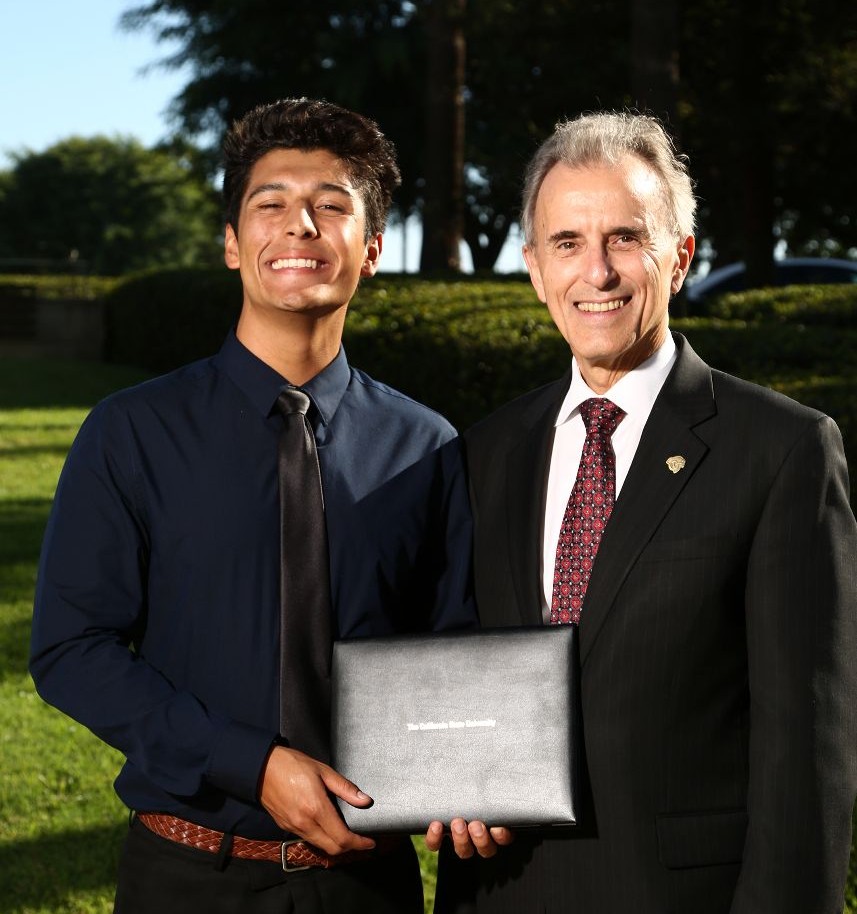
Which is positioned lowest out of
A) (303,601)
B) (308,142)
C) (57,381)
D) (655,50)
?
(57,381)

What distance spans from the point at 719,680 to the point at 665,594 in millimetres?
187

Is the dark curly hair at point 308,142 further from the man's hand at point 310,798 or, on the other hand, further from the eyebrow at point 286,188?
the man's hand at point 310,798

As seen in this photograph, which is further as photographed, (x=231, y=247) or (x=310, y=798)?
(x=231, y=247)

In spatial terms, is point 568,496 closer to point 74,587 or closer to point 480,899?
point 480,899

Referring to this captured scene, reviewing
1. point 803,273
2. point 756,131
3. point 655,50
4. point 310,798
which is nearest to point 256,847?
point 310,798

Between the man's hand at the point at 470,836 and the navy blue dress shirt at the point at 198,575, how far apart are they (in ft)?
1.12

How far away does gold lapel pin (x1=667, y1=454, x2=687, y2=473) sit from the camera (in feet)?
8.11

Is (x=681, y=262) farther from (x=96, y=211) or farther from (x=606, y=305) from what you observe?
(x=96, y=211)

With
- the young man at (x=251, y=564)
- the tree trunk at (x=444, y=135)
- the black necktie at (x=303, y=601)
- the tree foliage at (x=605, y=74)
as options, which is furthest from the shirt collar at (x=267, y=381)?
the tree trunk at (x=444, y=135)

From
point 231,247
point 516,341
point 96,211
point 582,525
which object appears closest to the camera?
point 582,525

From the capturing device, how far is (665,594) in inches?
94.7

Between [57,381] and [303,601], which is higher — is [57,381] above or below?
below

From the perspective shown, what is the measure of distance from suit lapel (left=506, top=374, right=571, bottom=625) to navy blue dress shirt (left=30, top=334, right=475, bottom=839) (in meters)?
0.20

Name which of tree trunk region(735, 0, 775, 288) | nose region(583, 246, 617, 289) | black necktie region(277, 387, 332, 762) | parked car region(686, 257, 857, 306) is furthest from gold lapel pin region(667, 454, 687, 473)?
parked car region(686, 257, 857, 306)
